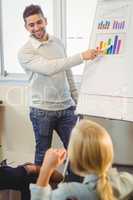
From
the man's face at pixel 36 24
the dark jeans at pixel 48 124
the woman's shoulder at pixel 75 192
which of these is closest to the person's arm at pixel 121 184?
the woman's shoulder at pixel 75 192

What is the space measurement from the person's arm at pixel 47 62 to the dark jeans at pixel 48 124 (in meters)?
0.32

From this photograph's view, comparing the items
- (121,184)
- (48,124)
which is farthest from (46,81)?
(121,184)

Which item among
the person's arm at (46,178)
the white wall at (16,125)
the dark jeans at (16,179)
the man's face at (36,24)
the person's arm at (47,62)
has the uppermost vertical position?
the man's face at (36,24)

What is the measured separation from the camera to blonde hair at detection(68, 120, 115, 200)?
4.42ft

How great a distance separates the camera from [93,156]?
1.35m

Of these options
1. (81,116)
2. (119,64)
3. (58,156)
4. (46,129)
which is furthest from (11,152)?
(58,156)

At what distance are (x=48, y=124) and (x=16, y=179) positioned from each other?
1.15 meters

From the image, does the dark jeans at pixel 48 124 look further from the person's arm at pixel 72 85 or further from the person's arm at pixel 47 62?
the person's arm at pixel 47 62

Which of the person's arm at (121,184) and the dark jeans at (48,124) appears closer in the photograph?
the person's arm at (121,184)

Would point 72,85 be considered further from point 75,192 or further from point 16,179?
point 75,192

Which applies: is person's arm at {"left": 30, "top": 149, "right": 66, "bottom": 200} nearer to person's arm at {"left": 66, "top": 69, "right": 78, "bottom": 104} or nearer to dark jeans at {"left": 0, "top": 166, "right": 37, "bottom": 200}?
dark jeans at {"left": 0, "top": 166, "right": 37, "bottom": 200}

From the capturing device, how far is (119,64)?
7.95ft

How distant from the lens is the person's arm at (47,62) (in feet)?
8.22

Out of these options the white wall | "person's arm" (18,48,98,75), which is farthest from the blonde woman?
the white wall
